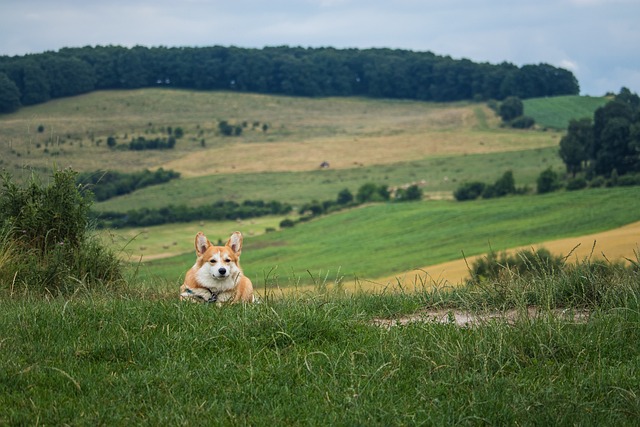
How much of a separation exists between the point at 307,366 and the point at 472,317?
89.3 inches

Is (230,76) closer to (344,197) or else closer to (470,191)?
(344,197)

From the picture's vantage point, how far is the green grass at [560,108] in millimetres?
160125

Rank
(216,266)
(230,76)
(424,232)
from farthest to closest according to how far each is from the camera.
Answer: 1. (230,76)
2. (424,232)
3. (216,266)

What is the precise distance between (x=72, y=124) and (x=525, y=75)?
312 feet

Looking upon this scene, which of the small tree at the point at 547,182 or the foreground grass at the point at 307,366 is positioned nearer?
the foreground grass at the point at 307,366

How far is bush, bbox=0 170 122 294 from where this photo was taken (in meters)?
11.8

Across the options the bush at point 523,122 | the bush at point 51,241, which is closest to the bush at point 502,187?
the bush at point 523,122

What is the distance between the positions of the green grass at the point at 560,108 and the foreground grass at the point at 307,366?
503 feet

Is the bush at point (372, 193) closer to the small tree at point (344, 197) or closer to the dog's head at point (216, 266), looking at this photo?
the small tree at point (344, 197)

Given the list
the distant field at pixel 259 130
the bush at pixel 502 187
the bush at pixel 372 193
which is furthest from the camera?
the distant field at pixel 259 130

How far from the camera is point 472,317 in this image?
908 centimetres

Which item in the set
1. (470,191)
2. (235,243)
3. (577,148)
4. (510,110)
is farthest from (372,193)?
(235,243)

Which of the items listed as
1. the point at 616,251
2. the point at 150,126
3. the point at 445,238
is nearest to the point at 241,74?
the point at 150,126

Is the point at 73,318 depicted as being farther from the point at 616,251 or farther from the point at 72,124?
the point at 72,124
